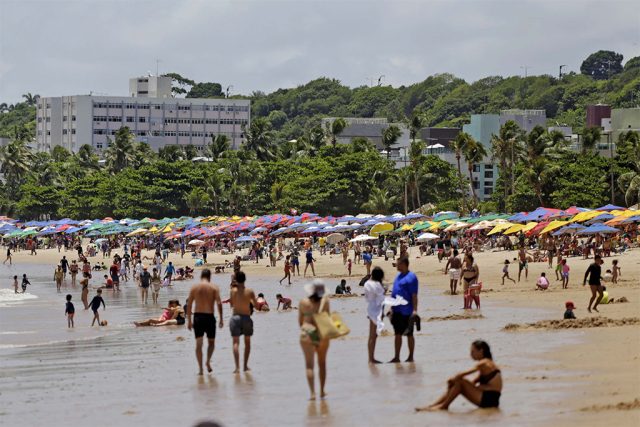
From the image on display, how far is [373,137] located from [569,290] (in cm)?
11599

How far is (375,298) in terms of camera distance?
14.6m

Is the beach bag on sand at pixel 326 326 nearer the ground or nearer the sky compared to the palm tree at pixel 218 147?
nearer the ground

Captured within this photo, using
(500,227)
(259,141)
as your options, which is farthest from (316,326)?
(259,141)

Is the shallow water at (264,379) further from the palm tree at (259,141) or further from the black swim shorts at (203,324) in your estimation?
the palm tree at (259,141)

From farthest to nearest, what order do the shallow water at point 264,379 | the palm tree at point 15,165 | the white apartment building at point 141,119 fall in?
the white apartment building at point 141,119, the palm tree at point 15,165, the shallow water at point 264,379

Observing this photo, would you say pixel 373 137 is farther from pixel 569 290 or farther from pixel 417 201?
pixel 569 290

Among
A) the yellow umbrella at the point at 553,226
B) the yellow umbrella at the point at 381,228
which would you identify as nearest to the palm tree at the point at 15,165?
the yellow umbrella at the point at 381,228

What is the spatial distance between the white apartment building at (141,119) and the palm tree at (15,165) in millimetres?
36683

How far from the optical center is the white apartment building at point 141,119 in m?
171

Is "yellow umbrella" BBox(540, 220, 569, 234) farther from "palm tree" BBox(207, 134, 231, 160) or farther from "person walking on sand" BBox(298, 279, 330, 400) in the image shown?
"palm tree" BBox(207, 134, 231, 160)

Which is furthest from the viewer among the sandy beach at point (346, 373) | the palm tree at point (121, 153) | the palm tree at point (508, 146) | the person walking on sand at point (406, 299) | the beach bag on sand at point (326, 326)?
the palm tree at point (121, 153)

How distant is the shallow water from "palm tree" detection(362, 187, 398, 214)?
57.9 metres

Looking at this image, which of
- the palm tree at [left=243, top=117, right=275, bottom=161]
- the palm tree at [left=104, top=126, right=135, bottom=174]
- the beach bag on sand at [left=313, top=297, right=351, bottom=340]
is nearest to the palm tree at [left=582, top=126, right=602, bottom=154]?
the palm tree at [left=243, top=117, right=275, bottom=161]

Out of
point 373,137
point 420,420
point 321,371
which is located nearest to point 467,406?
point 420,420
